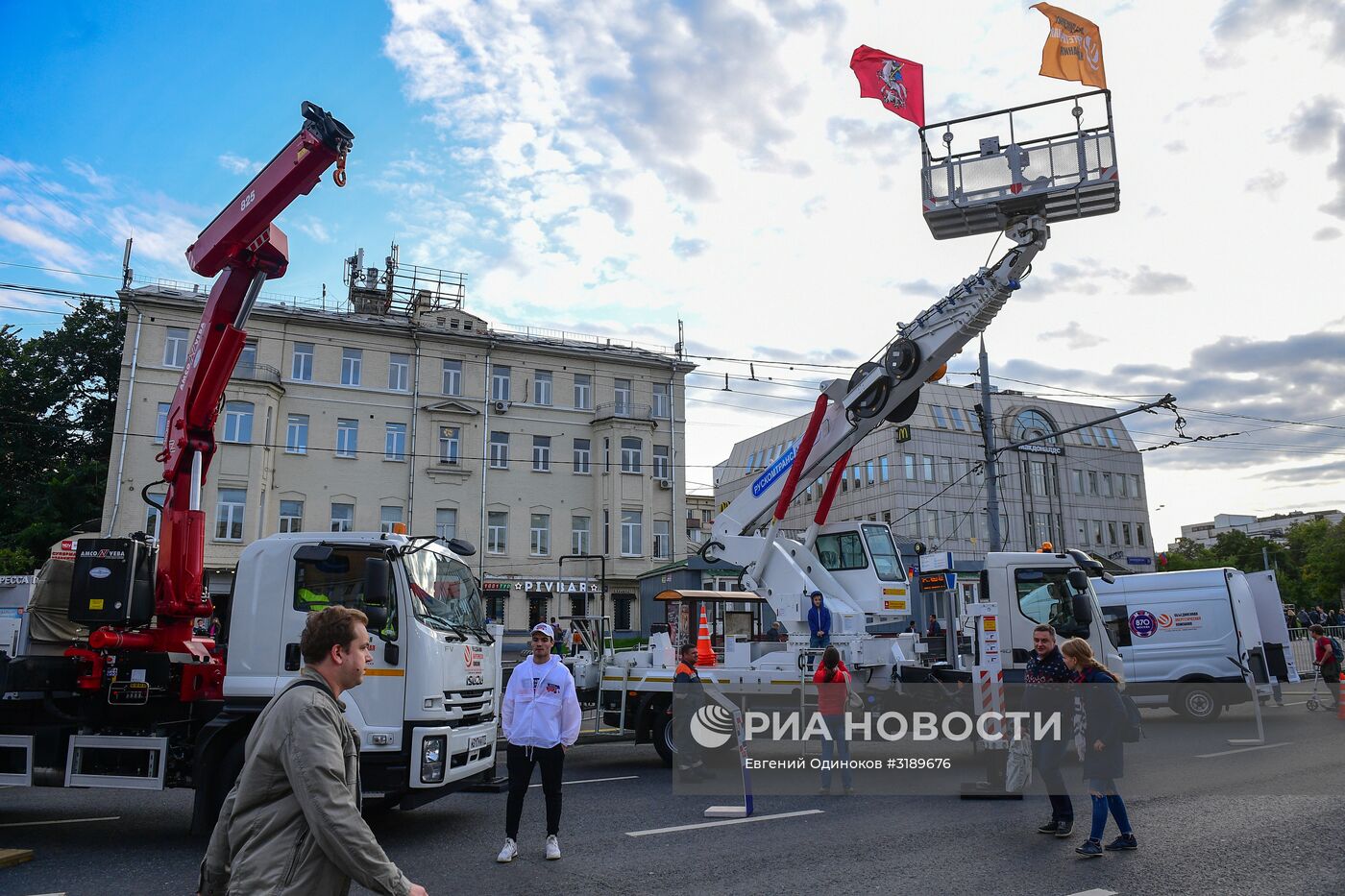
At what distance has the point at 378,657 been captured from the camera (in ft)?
25.1

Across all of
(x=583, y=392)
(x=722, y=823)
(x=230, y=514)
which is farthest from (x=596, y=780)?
(x=583, y=392)

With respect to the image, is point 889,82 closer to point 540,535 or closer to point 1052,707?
point 1052,707

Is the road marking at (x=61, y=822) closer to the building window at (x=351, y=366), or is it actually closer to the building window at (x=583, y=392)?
the building window at (x=351, y=366)

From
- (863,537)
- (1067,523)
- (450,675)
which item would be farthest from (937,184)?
(1067,523)

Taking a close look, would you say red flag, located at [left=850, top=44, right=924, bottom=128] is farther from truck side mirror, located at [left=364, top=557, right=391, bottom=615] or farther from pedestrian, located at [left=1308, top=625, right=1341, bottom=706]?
pedestrian, located at [left=1308, top=625, right=1341, bottom=706]

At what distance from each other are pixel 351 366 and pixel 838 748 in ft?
110

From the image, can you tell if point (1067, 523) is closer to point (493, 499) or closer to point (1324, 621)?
point (1324, 621)

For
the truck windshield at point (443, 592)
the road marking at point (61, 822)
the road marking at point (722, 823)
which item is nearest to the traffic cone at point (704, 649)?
the road marking at point (722, 823)

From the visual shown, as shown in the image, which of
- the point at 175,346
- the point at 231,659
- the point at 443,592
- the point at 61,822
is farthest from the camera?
the point at 175,346

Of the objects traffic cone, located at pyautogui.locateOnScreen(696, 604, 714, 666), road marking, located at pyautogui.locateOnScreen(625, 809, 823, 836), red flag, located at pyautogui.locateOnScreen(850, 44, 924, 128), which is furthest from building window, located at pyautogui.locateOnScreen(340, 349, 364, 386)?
road marking, located at pyautogui.locateOnScreen(625, 809, 823, 836)

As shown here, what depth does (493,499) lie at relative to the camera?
4050 cm

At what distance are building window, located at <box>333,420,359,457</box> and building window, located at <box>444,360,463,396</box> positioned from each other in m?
4.23

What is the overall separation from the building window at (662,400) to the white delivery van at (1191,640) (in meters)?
27.5

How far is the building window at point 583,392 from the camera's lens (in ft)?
140
